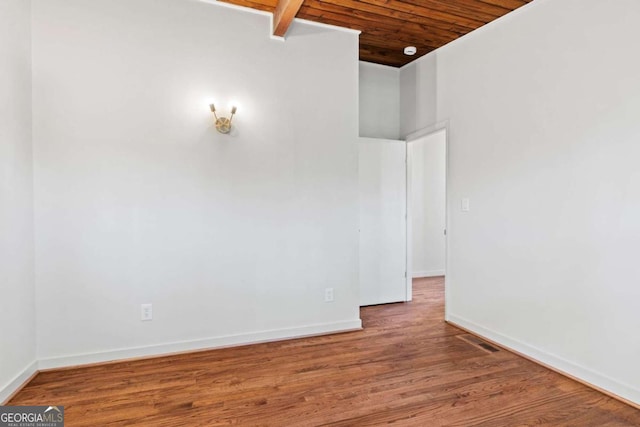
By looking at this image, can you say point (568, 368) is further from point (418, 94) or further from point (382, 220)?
point (418, 94)

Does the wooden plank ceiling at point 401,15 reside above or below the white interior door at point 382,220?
above

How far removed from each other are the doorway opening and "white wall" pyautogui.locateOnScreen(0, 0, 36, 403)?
5.05 metres

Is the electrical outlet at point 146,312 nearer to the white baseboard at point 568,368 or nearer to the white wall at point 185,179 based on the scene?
the white wall at point 185,179

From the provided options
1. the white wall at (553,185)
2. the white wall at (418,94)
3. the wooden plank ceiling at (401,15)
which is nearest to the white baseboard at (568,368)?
the white wall at (553,185)

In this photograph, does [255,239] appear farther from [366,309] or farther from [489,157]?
[489,157]

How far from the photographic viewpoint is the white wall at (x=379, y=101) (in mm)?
4182

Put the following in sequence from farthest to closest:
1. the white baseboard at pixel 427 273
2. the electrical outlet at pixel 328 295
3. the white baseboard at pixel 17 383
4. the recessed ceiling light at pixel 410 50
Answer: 1. the white baseboard at pixel 427 273
2. the recessed ceiling light at pixel 410 50
3. the electrical outlet at pixel 328 295
4. the white baseboard at pixel 17 383

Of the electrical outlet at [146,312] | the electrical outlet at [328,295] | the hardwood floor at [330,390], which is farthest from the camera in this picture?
the electrical outlet at [328,295]

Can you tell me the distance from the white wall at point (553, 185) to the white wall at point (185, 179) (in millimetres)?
1133

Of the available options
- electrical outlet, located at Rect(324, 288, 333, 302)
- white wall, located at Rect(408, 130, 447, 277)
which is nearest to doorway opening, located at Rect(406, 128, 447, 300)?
white wall, located at Rect(408, 130, 447, 277)

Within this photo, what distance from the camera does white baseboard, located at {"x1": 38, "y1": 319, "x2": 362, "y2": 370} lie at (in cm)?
251

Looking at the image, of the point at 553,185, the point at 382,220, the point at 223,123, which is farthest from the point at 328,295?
the point at 553,185

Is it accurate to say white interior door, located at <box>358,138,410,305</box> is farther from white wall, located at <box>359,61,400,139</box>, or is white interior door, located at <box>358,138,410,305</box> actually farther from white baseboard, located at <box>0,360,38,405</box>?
white baseboard, located at <box>0,360,38,405</box>

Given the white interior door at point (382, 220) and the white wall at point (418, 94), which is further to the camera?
the white interior door at point (382, 220)
